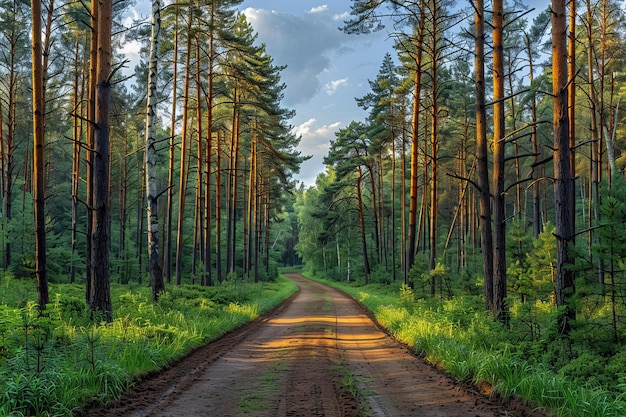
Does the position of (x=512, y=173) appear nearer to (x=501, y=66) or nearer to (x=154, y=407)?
(x=501, y=66)

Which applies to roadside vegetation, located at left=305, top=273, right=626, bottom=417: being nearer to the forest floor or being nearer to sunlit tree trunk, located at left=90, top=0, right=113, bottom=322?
the forest floor

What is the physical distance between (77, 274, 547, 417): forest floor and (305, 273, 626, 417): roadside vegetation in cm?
24

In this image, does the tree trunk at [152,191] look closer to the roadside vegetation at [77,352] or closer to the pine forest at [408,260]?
the pine forest at [408,260]

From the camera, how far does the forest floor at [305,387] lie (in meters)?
4.79

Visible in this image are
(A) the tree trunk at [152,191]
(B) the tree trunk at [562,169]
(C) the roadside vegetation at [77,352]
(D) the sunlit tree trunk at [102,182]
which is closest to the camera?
(C) the roadside vegetation at [77,352]

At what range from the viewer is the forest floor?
479cm

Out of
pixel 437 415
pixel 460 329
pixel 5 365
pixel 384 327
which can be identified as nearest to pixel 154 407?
pixel 5 365

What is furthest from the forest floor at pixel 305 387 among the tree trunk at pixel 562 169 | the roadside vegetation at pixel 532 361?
the tree trunk at pixel 562 169

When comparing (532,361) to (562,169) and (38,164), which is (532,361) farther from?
(38,164)

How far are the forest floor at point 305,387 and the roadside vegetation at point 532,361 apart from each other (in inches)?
9.3

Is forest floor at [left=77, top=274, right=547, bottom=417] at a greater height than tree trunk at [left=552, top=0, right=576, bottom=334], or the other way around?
tree trunk at [left=552, top=0, right=576, bottom=334]

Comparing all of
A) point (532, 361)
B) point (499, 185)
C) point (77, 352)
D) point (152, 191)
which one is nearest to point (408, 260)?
point (499, 185)

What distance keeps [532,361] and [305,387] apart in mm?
3359

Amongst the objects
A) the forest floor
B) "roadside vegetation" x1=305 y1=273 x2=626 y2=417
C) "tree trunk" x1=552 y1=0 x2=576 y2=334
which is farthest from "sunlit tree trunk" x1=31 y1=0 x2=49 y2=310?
→ "tree trunk" x1=552 y1=0 x2=576 y2=334
